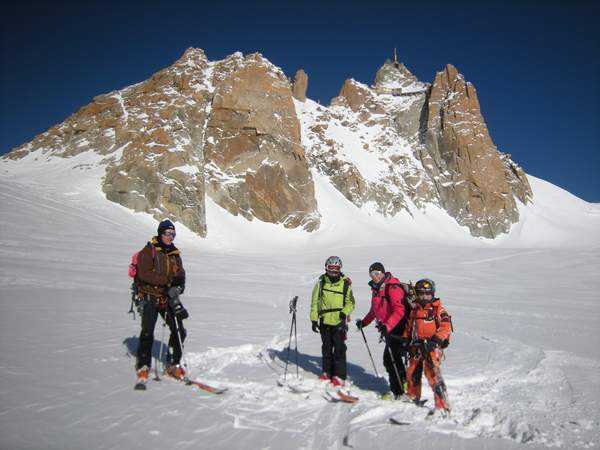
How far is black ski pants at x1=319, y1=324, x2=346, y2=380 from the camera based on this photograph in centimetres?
534

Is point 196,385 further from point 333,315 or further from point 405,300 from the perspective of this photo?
point 405,300

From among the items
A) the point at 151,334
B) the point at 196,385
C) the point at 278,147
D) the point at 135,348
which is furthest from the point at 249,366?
the point at 278,147

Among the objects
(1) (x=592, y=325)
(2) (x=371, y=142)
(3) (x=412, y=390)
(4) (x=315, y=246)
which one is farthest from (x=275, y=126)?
(3) (x=412, y=390)

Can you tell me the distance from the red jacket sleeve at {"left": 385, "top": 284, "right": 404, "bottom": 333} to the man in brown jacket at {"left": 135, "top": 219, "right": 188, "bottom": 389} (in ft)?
9.15

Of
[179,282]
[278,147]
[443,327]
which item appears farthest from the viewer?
[278,147]

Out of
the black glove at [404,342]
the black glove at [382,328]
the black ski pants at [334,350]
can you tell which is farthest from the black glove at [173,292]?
the black glove at [404,342]

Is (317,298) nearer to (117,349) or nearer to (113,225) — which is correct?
(117,349)

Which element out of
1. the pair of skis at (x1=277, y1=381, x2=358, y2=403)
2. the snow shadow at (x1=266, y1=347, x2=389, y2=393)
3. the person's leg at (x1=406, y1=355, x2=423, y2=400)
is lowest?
the snow shadow at (x1=266, y1=347, x2=389, y2=393)

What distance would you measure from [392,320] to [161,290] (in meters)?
3.23

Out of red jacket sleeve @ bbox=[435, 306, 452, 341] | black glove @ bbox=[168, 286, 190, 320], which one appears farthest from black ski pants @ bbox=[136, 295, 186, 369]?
red jacket sleeve @ bbox=[435, 306, 452, 341]

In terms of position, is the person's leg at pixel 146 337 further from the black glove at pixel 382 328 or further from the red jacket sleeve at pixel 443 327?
the red jacket sleeve at pixel 443 327

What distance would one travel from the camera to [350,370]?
6172 mm

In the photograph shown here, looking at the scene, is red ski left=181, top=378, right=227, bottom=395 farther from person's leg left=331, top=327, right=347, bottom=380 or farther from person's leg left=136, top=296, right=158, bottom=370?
person's leg left=331, top=327, right=347, bottom=380

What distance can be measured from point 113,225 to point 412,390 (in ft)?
93.2
